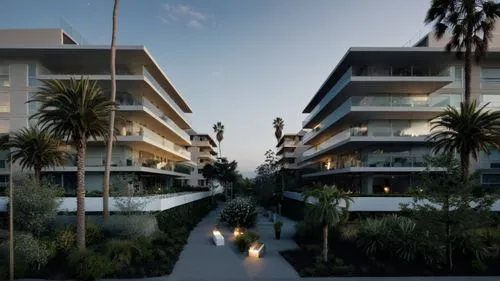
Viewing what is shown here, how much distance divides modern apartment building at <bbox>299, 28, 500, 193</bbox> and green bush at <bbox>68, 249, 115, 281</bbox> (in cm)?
2376

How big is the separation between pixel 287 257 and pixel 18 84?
30.1 meters

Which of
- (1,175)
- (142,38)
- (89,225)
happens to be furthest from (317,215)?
(1,175)

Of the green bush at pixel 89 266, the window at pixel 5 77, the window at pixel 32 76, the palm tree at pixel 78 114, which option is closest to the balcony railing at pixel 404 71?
the palm tree at pixel 78 114

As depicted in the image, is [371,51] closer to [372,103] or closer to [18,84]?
[372,103]

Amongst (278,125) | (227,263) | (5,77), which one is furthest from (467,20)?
(278,125)

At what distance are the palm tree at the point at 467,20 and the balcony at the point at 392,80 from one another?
5.78m

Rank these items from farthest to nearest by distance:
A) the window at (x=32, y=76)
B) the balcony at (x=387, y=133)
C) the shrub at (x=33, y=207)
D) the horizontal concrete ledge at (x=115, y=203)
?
1. the window at (x=32, y=76)
2. the balcony at (x=387, y=133)
3. the horizontal concrete ledge at (x=115, y=203)
4. the shrub at (x=33, y=207)

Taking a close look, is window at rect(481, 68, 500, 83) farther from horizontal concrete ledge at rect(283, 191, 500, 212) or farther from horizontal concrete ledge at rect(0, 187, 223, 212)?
horizontal concrete ledge at rect(0, 187, 223, 212)

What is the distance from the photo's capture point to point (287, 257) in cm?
1938

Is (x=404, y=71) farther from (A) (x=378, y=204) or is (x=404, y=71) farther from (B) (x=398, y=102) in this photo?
(A) (x=378, y=204)

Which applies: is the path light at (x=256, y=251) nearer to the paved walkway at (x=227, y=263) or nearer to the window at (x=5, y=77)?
the paved walkway at (x=227, y=263)

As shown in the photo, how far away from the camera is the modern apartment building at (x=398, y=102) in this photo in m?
33.8

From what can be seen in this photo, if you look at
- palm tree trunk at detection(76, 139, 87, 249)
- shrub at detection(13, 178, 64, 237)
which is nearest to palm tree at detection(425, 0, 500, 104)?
palm tree trunk at detection(76, 139, 87, 249)

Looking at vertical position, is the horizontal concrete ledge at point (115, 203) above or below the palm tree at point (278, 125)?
below
